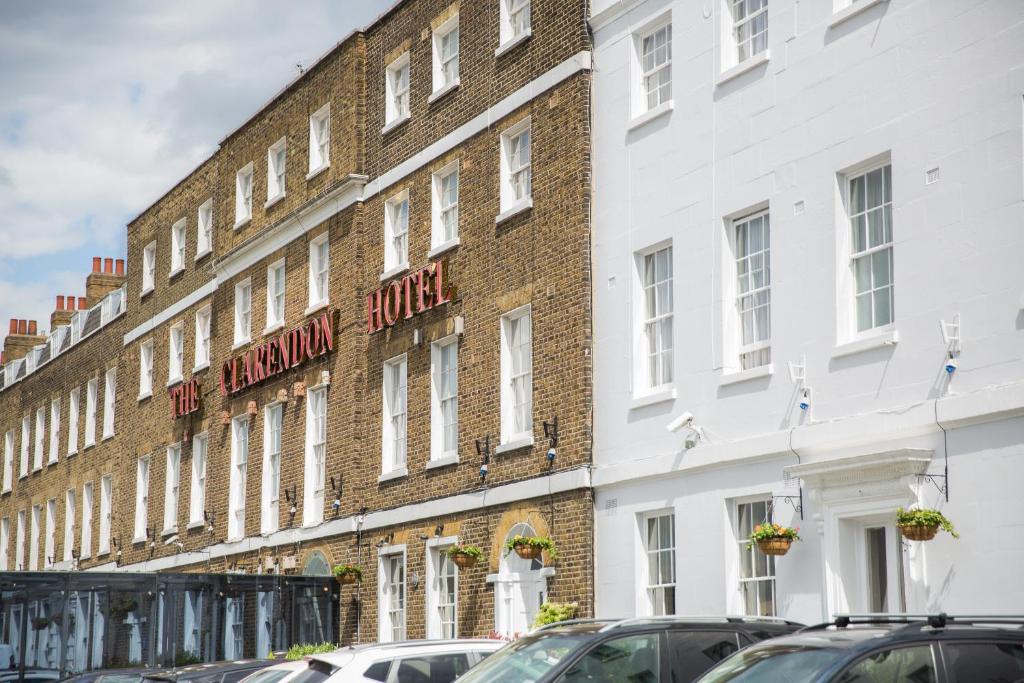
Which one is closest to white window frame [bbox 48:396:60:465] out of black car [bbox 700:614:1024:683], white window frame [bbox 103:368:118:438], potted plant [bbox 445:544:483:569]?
white window frame [bbox 103:368:118:438]

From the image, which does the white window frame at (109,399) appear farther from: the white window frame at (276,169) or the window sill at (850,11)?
the window sill at (850,11)

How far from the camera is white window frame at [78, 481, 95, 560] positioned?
45.5m

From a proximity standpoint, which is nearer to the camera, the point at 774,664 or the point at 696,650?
the point at 774,664

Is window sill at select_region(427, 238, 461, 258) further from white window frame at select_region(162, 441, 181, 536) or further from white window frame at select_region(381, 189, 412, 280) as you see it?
white window frame at select_region(162, 441, 181, 536)

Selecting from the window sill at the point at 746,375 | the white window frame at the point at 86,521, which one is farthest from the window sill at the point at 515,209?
the white window frame at the point at 86,521

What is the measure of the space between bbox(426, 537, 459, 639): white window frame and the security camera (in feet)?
20.7

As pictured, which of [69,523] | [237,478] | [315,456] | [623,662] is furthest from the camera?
[69,523]

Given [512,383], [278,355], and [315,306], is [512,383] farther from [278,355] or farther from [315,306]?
[278,355]

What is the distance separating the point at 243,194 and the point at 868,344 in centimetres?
2195

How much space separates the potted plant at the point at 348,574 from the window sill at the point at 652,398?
8.86 m

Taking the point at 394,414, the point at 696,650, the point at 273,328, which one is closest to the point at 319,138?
the point at 273,328

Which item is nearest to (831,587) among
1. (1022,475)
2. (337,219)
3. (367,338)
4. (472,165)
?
(1022,475)

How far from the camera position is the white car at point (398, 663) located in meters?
15.0

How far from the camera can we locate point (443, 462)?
87.7 feet
